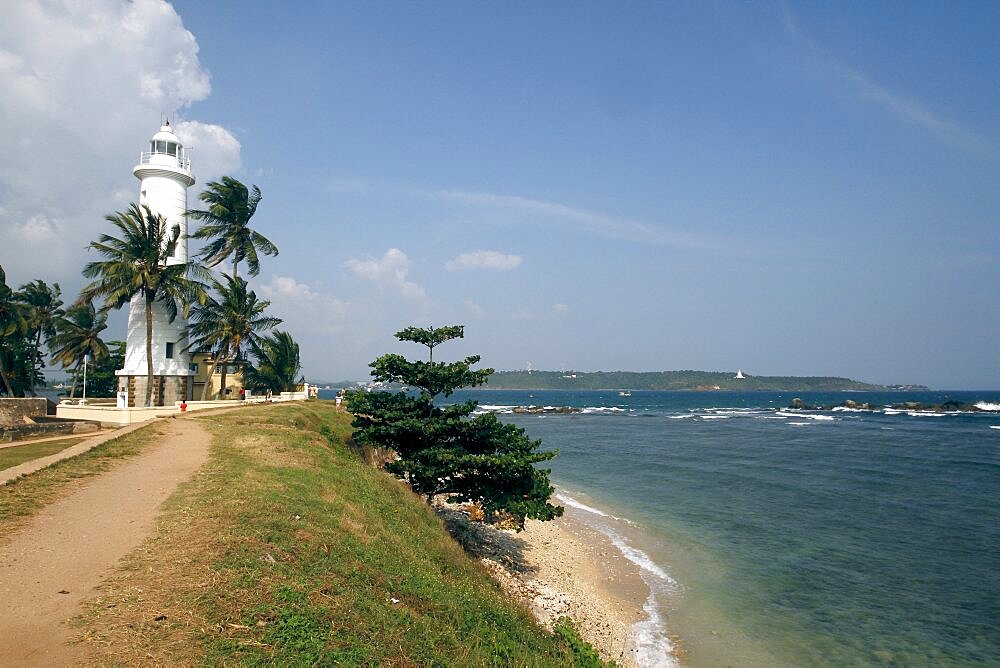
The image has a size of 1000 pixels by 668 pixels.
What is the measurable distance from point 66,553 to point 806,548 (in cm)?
1938

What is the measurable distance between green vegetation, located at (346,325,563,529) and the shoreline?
6.03ft

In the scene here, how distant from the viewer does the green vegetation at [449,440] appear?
44.7 feet

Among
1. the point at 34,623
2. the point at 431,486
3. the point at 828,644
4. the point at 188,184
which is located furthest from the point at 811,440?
the point at 34,623

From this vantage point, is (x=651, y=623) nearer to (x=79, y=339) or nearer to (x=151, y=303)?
(x=151, y=303)

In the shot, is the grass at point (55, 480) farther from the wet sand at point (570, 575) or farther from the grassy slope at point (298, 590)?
the wet sand at point (570, 575)

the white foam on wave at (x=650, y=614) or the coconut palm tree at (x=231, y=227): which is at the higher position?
the coconut palm tree at (x=231, y=227)

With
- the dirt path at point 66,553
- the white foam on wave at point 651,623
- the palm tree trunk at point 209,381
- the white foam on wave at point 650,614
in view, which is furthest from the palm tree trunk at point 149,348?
the white foam on wave at point 651,623

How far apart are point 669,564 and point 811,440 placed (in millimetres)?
36369

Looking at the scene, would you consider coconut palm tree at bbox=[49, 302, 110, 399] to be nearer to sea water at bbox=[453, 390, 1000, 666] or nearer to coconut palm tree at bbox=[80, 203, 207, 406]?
coconut palm tree at bbox=[80, 203, 207, 406]

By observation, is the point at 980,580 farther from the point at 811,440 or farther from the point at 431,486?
the point at 811,440

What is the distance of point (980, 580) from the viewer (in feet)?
50.9

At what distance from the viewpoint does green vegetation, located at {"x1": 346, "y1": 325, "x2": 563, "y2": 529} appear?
44.7 feet

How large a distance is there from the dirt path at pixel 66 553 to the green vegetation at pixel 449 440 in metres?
4.61

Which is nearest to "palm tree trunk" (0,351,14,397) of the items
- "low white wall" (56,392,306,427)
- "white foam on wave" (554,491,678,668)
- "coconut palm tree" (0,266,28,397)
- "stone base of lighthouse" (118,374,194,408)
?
"coconut palm tree" (0,266,28,397)
